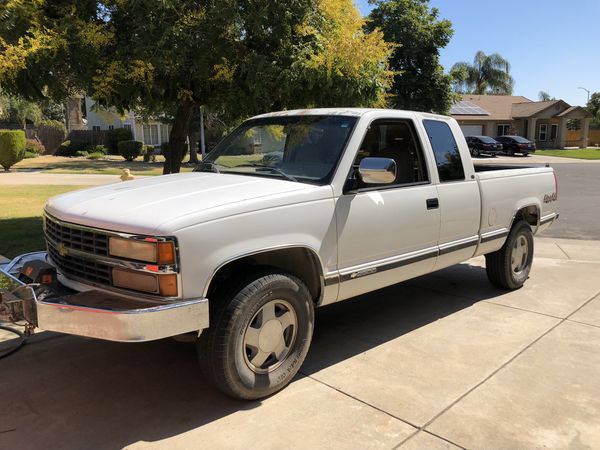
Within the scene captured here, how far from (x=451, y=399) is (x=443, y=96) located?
27.9 m

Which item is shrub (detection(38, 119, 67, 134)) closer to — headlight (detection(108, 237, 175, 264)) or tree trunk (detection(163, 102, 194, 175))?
tree trunk (detection(163, 102, 194, 175))

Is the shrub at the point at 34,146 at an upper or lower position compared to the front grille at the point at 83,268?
upper

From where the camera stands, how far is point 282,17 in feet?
21.1

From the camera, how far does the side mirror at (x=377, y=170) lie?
3830 millimetres

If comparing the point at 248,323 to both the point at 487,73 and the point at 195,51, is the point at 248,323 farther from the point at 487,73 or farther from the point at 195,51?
the point at 487,73

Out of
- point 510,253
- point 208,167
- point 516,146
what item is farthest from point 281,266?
point 516,146

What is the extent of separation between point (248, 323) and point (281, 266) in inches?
23.7

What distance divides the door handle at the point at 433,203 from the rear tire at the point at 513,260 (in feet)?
5.26

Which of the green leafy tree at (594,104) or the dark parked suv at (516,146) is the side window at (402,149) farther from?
the green leafy tree at (594,104)

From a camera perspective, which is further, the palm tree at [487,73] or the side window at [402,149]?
the palm tree at [487,73]

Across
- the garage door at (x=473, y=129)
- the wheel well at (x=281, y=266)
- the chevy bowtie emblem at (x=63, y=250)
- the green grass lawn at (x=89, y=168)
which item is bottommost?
the green grass lawn at (x=89, y=168)

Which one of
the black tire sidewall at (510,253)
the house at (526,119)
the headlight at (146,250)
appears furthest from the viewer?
the house at (526,119)

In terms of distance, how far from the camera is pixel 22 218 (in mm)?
9891

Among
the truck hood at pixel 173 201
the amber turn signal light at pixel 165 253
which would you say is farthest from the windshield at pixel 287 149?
the amber turn signal light at pixel 165 253
